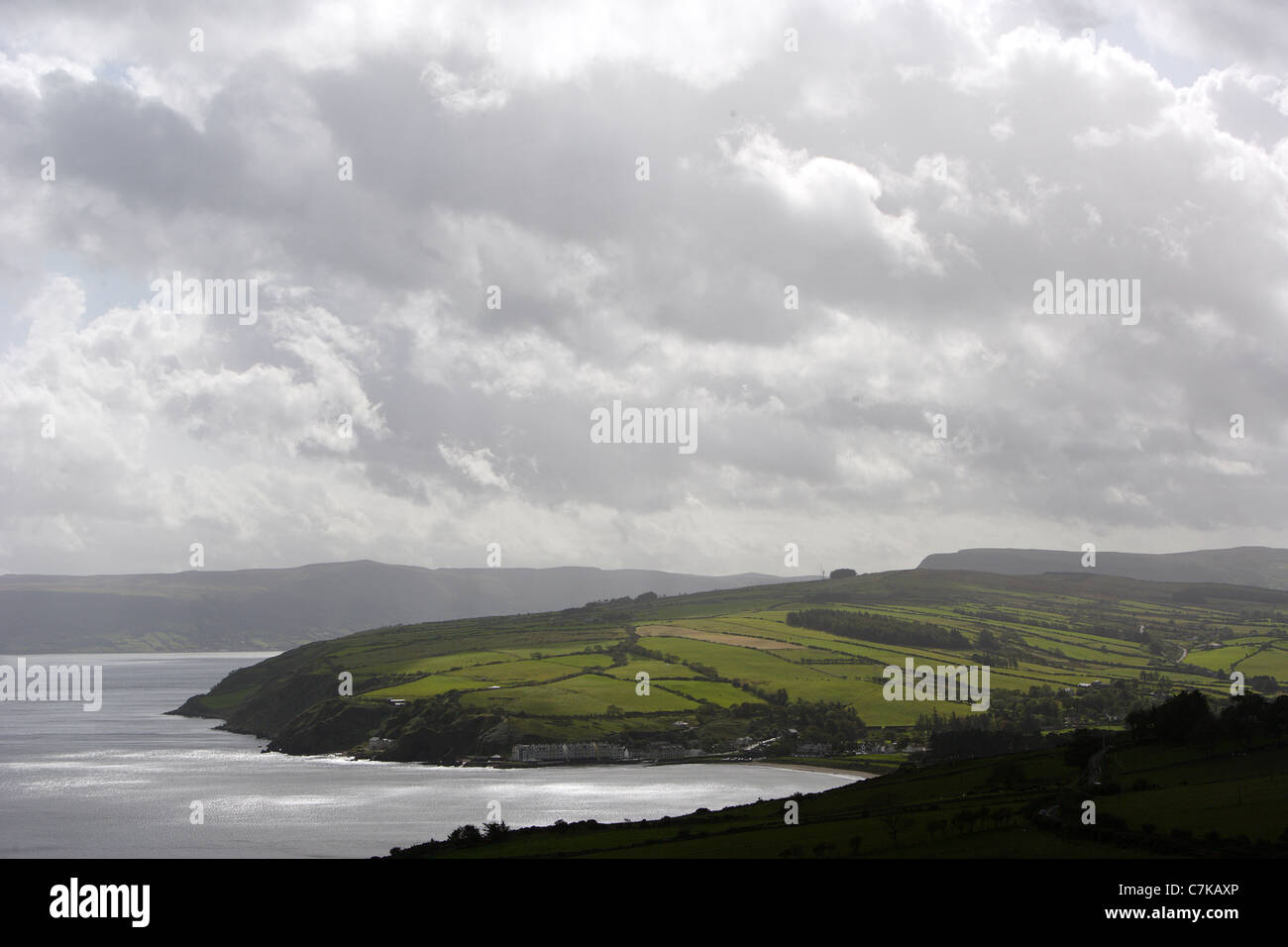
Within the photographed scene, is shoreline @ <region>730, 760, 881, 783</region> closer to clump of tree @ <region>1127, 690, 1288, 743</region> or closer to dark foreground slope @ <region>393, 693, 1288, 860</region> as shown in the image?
dark foreground slope @ <region>393, 693, 1288, 860</region>

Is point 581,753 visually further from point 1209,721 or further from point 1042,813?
point 1042,813

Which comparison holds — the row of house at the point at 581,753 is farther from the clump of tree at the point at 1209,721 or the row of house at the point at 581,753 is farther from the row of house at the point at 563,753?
the clump of tree at the point at 1209,721

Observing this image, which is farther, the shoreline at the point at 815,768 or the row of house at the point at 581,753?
the row of house at the point at 581,753

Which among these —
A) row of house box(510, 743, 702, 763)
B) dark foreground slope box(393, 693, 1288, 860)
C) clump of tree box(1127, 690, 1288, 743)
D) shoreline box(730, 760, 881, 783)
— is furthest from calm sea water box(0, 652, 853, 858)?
clump of tree box(1127, 690, 1288, 743)

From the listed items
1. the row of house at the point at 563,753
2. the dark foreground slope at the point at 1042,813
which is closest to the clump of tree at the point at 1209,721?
the dark foreground slope at the point at 1042,813
